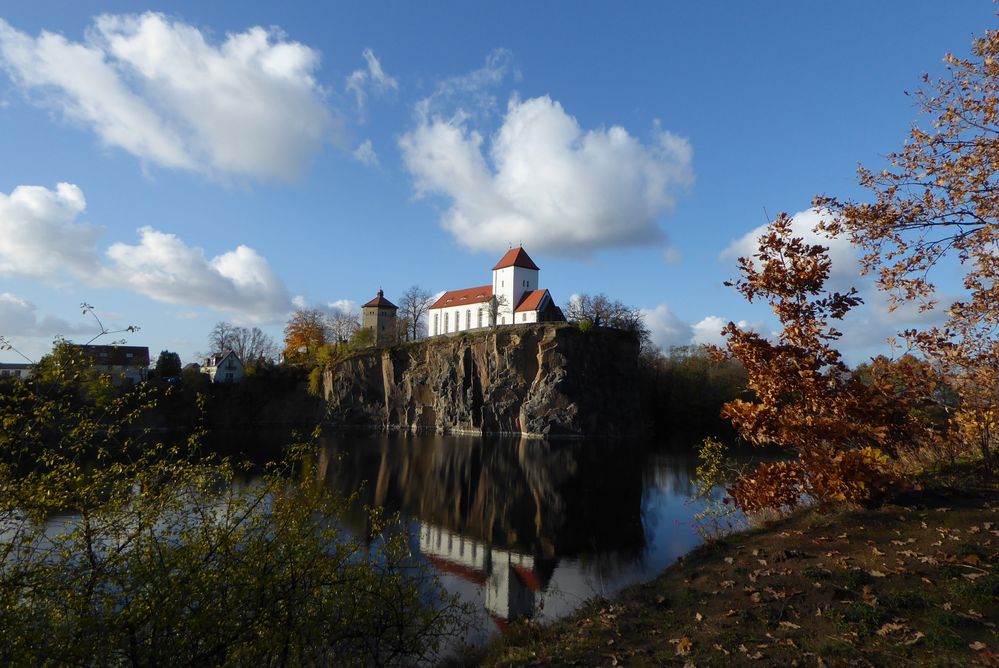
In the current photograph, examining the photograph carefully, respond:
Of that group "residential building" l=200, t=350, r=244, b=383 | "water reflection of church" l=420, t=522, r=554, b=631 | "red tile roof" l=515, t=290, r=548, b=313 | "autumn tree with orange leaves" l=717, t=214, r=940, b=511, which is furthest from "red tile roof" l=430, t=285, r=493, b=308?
"autumn tree with orange leaves" l=717, t=214, r=940, b=511

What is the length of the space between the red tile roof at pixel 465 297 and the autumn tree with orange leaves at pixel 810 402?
57289 mm

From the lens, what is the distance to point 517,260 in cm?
6316

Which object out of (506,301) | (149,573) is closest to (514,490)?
(149,573)

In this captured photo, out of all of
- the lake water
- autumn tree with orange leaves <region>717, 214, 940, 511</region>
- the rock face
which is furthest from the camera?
the rock face

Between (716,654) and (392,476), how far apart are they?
23.8 meters

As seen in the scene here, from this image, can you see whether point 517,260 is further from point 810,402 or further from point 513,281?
point 810,402

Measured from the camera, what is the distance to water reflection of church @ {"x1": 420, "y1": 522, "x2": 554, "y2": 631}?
36.5 ft

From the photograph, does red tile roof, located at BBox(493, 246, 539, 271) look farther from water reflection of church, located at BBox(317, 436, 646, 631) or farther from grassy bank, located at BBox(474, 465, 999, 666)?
grassy bank, located at BBox(474, 465, 999, 666)

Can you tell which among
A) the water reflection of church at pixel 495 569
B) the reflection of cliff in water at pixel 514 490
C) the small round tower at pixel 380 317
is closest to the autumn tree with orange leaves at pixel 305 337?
the small round tower at pixel 380 317

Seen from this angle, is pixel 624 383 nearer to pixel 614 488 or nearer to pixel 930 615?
pixel 614 488

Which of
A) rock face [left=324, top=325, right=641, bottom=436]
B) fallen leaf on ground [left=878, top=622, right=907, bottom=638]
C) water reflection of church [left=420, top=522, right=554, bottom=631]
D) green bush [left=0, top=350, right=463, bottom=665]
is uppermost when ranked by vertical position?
rock face [left=324, top=325, right=641, bottom=436]

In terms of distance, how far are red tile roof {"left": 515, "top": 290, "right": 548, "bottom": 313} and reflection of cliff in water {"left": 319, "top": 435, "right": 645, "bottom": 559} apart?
68.3 ft

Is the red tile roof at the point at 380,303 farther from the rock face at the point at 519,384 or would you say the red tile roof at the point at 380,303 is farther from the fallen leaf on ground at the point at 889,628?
the fallen leaf on ground at the point at 889,628

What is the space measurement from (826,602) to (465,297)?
6354 cm
